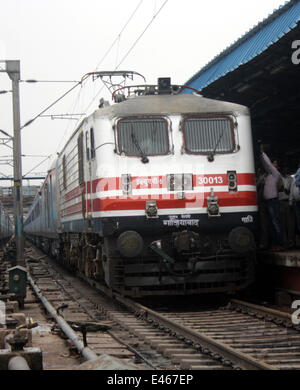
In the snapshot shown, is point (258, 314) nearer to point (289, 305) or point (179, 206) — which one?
point (289, 305)

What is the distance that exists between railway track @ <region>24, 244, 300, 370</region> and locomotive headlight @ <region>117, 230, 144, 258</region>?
2.67 feet

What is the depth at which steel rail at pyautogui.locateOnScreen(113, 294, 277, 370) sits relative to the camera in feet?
19.2

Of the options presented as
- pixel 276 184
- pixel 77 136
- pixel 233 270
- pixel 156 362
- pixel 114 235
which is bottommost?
pixel 156 362

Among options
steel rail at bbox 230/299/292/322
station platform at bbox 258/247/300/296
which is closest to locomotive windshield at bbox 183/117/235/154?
station platform at bbox 258/247/300/296

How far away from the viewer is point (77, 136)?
39.5 feet

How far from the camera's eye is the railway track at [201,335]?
6.19 m

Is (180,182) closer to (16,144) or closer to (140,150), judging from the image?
(140,150)

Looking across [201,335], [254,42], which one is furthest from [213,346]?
[254,42]

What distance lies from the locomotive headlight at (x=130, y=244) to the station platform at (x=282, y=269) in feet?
7.13

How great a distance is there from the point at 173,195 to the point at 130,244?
1.01 meters

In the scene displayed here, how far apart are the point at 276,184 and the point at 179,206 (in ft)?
5.91

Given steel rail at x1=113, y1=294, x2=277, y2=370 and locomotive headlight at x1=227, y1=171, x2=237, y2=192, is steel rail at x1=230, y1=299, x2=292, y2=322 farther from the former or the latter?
locomotive headlight at x1=227, y1=171, x2=237, y2=192

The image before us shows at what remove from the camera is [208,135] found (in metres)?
10.1
